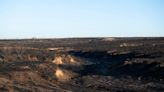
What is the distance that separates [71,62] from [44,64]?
33.7 ft

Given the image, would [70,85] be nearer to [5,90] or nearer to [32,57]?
[5,90]

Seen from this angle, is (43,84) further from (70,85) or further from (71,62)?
(71,62)

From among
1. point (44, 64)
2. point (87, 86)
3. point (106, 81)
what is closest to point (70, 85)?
point (87, 86)

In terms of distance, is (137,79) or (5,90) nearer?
(5,90)

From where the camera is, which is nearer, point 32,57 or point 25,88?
point 25,88

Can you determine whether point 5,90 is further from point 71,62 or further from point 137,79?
point 71,62

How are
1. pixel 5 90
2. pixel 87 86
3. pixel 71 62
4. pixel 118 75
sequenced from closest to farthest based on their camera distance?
pixel 5 90, pixel 87 86, pixel 118 75, pixel 71 62

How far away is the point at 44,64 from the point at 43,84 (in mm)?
9269

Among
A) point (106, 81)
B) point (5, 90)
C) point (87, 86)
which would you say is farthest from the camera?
point (106, 81)

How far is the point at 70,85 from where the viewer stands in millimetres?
26922

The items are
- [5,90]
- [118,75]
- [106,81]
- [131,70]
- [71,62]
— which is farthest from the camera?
[71,62]

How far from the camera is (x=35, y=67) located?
111 ft

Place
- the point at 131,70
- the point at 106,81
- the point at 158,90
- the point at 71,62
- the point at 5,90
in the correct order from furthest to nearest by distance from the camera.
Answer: the point at 71,62, the point at 131,70, the point at 106,81, the point at 158,90, the point at 5,90

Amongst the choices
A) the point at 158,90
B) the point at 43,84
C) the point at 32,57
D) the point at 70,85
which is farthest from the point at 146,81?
the point at 32,57
